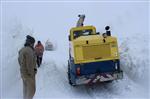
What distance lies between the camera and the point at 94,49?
15.2 meters

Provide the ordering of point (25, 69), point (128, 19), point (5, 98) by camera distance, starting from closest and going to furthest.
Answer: point (25, 69) → point (5, 98) → point (128, 19)

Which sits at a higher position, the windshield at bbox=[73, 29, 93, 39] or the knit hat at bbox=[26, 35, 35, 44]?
the windshield at bbox=[73, 29, 93, 39]

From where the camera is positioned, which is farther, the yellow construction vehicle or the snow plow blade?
the snow plow blade

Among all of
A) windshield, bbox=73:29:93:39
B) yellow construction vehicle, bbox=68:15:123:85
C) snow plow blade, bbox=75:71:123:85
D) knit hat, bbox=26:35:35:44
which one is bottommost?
snow plow blade, bbox=75:71:123:85

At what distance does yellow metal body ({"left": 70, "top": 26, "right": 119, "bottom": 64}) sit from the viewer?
15.1 metres

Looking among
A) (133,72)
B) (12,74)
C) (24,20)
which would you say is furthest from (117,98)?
(24,20)

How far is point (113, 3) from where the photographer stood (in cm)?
4612

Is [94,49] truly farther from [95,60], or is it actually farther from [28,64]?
[28,64]

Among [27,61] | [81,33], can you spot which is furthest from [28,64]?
[81,33]

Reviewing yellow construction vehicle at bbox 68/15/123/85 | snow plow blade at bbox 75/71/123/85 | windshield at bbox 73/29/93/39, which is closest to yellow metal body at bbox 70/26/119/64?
yellow construction vehicle at bbox 68/15/123/85

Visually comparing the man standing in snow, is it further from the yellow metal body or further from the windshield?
the windshield

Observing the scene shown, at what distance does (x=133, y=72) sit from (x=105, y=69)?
223 centimetres

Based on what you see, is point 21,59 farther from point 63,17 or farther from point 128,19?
point 63,17

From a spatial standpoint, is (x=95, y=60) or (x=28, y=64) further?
(x=95, y=60)
